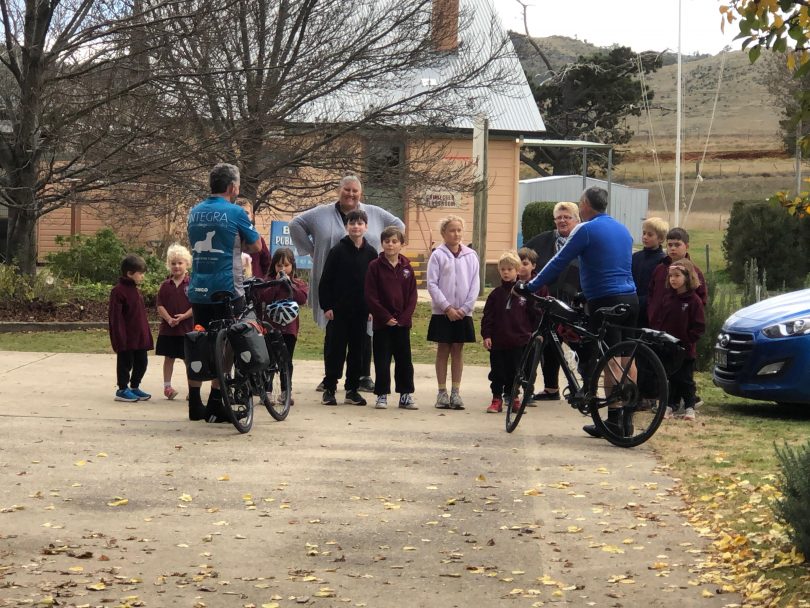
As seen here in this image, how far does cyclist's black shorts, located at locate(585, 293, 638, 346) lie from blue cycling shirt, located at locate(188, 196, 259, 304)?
2493mm

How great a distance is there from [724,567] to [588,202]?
436 cm

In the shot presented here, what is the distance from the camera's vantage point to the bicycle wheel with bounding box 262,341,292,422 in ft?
34.5

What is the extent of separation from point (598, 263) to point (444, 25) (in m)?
11.6

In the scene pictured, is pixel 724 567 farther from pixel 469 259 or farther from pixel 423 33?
pixel 423 33

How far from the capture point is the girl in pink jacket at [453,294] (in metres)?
11.5

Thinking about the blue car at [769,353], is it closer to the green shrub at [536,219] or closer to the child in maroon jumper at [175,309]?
the child in maroon jumper at [175,309]

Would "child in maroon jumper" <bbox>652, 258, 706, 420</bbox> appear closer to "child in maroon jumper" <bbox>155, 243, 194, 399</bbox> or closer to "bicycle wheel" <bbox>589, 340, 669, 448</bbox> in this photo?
"bicycle wheel" <bbox>589, 340, 669, 448</bbox>

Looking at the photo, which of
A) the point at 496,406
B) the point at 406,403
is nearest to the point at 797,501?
the point at 496,406

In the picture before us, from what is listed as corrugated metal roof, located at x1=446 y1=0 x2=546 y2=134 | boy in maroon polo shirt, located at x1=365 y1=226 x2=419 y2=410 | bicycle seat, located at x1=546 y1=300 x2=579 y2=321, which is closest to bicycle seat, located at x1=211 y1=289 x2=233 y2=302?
boy in maroon polo shirt, located at x1=365 y1=226 x2=419 y2=410

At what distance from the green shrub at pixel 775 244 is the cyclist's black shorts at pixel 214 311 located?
20968 mm

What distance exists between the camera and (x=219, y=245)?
9.95 m

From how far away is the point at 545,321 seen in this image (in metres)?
10.3

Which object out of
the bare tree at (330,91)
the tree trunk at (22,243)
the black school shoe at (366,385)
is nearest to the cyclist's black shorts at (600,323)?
the black school shoe at (366,385)

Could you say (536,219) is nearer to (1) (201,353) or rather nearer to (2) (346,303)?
(2) (346,303)
